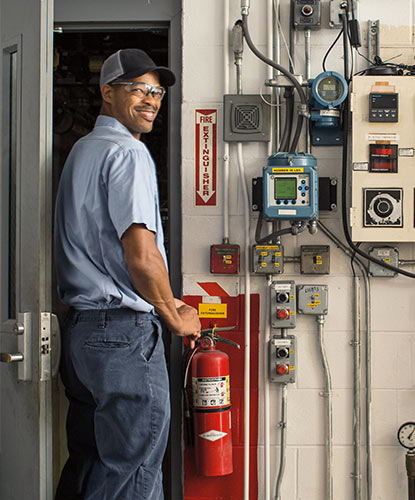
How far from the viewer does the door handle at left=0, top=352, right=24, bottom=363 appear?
225 cm

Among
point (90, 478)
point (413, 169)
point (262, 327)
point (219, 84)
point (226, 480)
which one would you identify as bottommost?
point (226, 480)

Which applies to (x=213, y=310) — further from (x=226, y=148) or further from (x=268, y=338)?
(x=226, y=148)

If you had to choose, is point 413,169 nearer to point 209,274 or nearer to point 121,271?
point 209,274

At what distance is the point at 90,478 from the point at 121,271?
0.81 m

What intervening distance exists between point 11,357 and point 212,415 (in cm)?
115

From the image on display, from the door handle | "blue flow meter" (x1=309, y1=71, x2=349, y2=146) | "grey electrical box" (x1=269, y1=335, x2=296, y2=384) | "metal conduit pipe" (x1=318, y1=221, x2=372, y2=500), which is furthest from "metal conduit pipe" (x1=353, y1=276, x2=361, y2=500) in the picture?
the door handle

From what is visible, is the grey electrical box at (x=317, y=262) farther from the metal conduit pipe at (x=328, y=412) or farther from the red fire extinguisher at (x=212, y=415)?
the red fire extinguisher at (x=212, y=415)

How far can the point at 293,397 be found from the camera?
3252 millimetres

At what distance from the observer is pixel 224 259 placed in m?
3.22

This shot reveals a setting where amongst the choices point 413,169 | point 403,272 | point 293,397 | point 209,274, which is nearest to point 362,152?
point 413,169

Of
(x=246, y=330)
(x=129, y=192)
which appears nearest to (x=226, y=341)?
(x=246, y=330)

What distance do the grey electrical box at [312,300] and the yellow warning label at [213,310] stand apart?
37cm

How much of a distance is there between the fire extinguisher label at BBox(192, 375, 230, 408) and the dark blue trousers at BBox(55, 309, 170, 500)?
1.97ft

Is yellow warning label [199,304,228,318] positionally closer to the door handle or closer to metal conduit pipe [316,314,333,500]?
metal conduit pipe [316,314,333,500]
